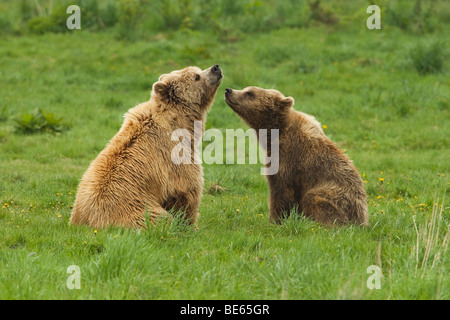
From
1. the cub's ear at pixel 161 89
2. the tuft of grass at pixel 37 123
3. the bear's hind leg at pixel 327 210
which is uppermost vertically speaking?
the cub's ear at pixel 161 89

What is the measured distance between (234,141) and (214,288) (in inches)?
259

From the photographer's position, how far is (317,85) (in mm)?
12656

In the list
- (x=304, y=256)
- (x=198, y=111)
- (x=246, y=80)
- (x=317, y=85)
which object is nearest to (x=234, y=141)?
(x=246, y=80)

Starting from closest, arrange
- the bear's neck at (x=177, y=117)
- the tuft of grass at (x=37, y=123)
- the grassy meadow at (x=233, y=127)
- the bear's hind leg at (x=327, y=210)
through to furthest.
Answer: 1. the grassy meadow at (x=233, y=127)
2. the bear's neck at (x=177, y=117)
3. the bear's hind leg at (x=327, y=210)
4. the tuft of grass at (x=37, y=123)

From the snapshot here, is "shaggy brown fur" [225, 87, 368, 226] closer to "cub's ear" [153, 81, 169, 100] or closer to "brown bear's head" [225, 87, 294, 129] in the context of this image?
"brown bear's head" [225, 87, 294, 129]

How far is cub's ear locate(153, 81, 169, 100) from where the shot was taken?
5.55 m

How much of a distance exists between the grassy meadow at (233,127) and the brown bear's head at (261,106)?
41.8 inches

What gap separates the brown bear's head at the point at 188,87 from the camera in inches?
223

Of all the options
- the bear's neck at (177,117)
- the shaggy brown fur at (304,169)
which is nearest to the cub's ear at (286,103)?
the shaggy brown fur at (304,169)

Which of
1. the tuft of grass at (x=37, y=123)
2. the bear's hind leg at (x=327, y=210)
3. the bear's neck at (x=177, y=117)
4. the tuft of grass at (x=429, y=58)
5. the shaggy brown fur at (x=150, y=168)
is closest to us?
the shaggy brown fur at (x=150, y=168)

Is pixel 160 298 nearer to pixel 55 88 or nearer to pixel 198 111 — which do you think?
pixel 198 111

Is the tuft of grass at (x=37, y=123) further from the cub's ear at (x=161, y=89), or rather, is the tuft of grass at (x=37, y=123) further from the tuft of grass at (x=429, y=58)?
the tuft of grass at (x=429, y=58)

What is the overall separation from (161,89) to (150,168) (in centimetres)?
87

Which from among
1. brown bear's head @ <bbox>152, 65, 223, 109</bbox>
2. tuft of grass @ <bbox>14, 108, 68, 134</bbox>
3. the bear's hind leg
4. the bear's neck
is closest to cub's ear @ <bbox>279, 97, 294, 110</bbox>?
brown bear's head @ <bbox>152, 65, 223, 109</bbox>
